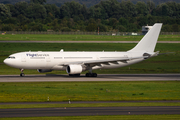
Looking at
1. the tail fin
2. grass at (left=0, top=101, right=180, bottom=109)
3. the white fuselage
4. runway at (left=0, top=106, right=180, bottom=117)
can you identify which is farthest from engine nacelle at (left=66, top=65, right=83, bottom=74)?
runway at (left=0, top=106, right=180, bottom=117)

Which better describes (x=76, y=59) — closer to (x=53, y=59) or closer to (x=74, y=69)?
(x=74, y=69)

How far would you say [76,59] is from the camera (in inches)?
2068

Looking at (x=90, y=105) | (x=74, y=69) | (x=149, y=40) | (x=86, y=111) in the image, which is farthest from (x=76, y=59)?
(x=86, y=111)

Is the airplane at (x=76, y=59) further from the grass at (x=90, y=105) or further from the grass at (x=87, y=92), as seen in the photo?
the grass at (x=90, y=105)

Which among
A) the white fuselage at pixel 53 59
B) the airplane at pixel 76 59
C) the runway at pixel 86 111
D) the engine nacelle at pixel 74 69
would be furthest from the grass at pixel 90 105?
the white fuselage at pixel 53 59

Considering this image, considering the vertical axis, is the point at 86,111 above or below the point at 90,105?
above

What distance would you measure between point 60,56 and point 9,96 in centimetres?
1955

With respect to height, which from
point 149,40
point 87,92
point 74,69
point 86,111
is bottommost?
point 87,92

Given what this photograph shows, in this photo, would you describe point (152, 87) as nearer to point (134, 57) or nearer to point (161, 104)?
point (161, 104)

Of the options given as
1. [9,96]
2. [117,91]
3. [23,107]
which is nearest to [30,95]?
[9,96]

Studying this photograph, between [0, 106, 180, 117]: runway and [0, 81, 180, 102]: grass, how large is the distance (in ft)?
15.6

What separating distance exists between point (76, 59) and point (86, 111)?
27170 millimetres

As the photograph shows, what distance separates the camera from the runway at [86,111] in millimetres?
24578

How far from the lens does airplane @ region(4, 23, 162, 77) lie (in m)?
49.6
